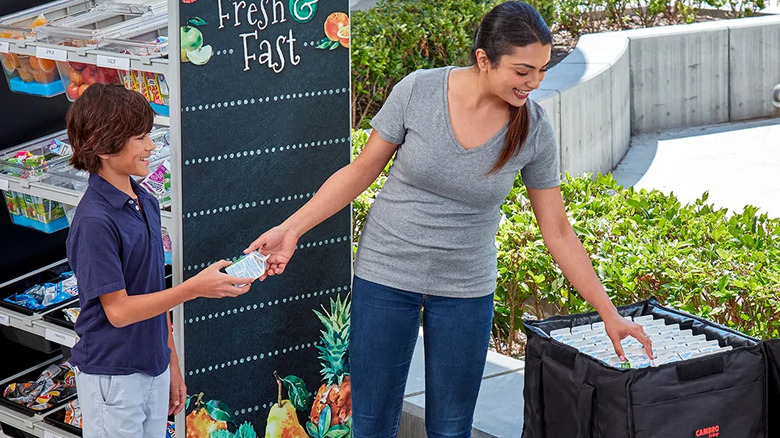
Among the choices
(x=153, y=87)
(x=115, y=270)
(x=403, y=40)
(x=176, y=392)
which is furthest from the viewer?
(x=403, y=40)

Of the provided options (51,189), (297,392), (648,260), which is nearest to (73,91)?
(51,189)

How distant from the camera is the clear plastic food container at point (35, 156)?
3770mm

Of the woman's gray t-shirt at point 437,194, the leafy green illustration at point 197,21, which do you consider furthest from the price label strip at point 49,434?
the leafy green illustration at point 197,21

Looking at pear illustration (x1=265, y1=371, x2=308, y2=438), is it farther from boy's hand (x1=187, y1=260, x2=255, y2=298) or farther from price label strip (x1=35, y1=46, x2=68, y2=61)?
price label strip (x1=35, y1=46, x2=68, y2=61)

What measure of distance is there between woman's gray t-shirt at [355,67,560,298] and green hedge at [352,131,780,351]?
1.14 meters

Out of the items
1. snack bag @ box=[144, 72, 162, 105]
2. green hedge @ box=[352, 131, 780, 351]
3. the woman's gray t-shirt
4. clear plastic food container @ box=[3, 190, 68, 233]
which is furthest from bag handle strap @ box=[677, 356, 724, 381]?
clear plastic food container @ box=[3, 190, 68, 233]

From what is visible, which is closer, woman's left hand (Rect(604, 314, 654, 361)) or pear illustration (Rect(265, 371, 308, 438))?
woman's left hand (Rect(604, 314, 654, 361))

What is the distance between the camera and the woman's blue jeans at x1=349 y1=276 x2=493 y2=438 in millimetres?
2953

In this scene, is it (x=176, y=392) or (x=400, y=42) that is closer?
(x=176, y=392)

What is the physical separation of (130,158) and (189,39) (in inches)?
17.5

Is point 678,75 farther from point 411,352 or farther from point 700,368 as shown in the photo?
point 700,368

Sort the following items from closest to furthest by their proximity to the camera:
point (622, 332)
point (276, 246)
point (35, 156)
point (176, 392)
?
point (622, 332), point (276, 246), point (176, 392), point (35, 156)

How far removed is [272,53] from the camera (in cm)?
314

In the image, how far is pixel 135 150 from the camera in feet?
9.00
